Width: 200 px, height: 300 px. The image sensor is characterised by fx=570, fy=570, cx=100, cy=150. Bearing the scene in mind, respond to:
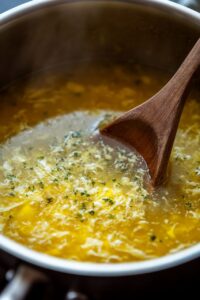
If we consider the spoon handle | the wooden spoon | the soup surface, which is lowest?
the soup surface

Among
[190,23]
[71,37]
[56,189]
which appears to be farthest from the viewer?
[71,37]

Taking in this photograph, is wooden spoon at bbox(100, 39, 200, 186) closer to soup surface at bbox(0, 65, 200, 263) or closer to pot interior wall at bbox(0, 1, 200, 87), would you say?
soup surface at bbox(0, 65, 200, 263)

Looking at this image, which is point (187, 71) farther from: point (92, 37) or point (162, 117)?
point (92, 37)

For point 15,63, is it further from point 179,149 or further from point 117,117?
point 179,149

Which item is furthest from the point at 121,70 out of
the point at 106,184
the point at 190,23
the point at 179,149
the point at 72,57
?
the point at 106,184

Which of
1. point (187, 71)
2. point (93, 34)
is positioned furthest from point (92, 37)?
point (187, 71)

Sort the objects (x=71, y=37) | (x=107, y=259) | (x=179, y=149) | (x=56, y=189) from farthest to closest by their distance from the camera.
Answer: (x=71, y=37) → (x=179, y=149) → (x=56, y=189) → (x=107, y=259)

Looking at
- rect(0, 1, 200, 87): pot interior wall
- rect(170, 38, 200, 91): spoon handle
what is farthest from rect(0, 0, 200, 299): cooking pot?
rect(170, 38, 200, 91): spoon handle
